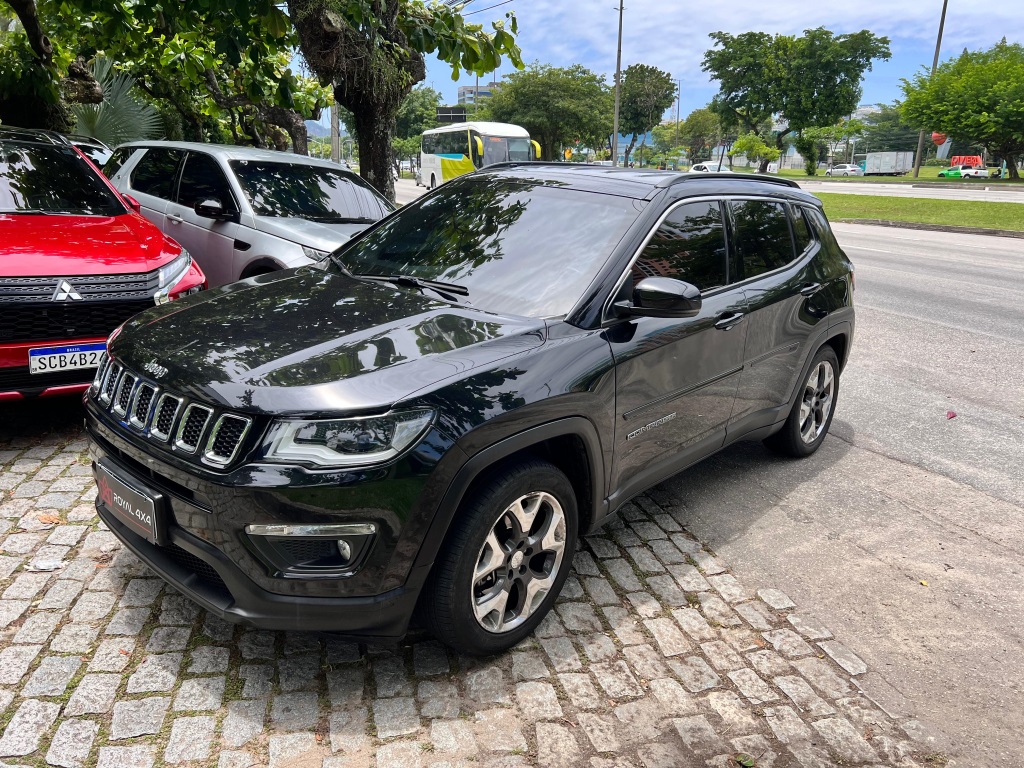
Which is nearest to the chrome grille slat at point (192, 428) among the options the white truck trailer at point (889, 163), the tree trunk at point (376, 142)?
the tree trunk at point (376, 142)

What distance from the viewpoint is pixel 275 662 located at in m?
2.91

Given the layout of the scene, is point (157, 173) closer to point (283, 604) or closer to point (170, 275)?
point (170, 275)

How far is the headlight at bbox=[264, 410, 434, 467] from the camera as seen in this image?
2.43m

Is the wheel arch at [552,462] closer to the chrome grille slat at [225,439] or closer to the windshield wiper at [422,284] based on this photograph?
the chrome grille slat at [225,439]

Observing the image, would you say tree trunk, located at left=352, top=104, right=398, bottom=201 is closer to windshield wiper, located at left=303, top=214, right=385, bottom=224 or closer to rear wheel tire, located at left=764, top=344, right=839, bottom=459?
windshield wiper, located at left=303, top=214, right=385, bottom=224

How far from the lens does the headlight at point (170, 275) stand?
4812 millimetres

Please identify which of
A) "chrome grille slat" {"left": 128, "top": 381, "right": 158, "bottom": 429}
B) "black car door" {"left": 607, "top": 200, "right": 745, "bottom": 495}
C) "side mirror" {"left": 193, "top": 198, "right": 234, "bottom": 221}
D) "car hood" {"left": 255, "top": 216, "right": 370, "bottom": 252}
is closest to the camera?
"chrome grille slat" {"left": 128, "top": 381, "right": 158, "bottom": 429}

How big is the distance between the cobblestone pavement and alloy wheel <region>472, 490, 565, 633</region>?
192 mm

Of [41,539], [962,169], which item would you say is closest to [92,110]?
[41,539]

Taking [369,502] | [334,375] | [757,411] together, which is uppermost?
[334,375]

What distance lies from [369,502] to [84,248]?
3384 mm

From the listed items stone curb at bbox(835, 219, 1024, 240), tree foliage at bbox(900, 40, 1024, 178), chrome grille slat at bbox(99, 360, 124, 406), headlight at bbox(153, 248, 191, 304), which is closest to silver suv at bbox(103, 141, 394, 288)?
headlight at bbox(153, 248, 191, 304)

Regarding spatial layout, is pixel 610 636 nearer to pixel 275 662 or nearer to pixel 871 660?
pixel 871 660

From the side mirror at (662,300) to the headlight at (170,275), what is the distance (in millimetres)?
2986
